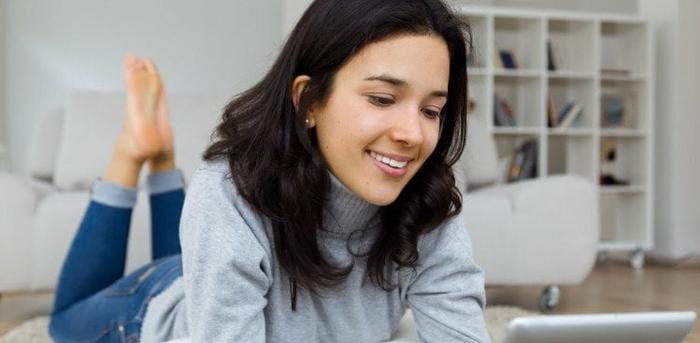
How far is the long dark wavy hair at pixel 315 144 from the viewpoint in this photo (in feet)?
3.25

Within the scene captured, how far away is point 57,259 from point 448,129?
5.54ft

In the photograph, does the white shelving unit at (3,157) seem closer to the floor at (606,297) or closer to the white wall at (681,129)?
the floor at (606,297)

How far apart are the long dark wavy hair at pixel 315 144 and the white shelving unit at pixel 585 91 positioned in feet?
11.0

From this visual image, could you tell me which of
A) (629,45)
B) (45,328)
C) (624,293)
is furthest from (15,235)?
(629,45)

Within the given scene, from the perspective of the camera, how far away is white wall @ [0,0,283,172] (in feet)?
18.1

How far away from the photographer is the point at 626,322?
78 centimetres

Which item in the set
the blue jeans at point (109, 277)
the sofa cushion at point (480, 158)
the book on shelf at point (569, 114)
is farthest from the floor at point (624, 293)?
the blue jeans at point (109, 277)

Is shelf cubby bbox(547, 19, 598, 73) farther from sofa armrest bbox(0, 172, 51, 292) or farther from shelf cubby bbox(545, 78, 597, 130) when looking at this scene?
sofa armrest bbox(0, 172, 51, 292)

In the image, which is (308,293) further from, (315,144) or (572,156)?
(572,156)

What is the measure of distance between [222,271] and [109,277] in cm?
99

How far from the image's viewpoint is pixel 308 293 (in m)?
1.12

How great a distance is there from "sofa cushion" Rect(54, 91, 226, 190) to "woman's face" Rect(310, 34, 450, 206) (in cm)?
200

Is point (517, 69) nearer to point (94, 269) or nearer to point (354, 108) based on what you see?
point (94, 269)

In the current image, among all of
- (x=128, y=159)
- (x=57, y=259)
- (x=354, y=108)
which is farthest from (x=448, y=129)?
(x=57, y=259)
